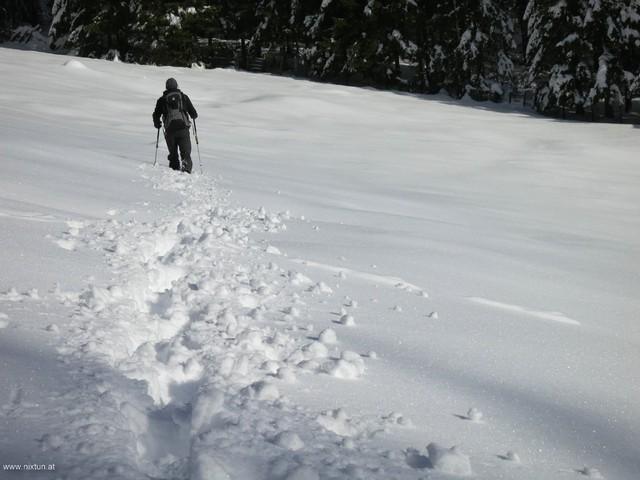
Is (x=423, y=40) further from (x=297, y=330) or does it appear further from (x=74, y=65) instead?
(x=297, y=330)

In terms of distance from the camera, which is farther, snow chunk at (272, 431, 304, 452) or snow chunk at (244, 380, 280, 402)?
snow chunk at (244, 380, 280, 402)

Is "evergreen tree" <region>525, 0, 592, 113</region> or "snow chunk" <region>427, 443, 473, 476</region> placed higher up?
"evergreen tree" <region>525, 0, 592, 113</region>

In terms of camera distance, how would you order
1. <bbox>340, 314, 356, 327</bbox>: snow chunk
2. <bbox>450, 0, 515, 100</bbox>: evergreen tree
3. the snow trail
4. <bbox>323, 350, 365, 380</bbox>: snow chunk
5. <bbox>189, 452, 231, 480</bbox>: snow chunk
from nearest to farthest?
<bbox>189, 452, 231, 480</bbox>: snow chunk < the snow trail < <bbox>323, 350, 365, 380</bbox>: snow chunk < <bbox>340, 314, 356, 327</bbox>: snow chunk < <bbox>450, 0, 515, 100</bbox>: evergreen tree

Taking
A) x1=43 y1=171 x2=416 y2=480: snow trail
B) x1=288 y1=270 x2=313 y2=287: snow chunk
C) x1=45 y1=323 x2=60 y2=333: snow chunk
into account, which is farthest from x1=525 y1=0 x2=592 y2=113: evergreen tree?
x1=45 y1=323 x2=60 y2=333: snow chunk

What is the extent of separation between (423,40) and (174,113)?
2379 cm

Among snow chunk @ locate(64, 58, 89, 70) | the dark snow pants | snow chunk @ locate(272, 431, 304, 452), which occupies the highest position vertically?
snow chunk @ locate(64, 58, 89, 70)

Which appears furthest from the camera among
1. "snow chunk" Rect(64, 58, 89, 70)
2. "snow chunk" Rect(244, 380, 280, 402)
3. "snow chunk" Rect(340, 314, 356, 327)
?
"snow chunk" Rect(64, 58, 89, 70)

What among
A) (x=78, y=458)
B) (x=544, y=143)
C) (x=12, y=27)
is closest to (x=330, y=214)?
(x=78, y=458)

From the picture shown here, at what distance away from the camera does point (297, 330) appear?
3.28 metres

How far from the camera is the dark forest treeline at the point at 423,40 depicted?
77.3 ft

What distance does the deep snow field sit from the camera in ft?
6.82

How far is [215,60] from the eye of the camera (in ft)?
133

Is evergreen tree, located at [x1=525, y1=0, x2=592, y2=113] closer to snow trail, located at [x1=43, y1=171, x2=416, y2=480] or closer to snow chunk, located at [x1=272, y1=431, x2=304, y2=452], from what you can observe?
snow trail, located at [x1=43, y1=171, x2=416, y2=480]

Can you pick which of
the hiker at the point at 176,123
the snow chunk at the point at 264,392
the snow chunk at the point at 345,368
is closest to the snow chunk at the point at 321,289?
the snow chunk at the point at 345,368
